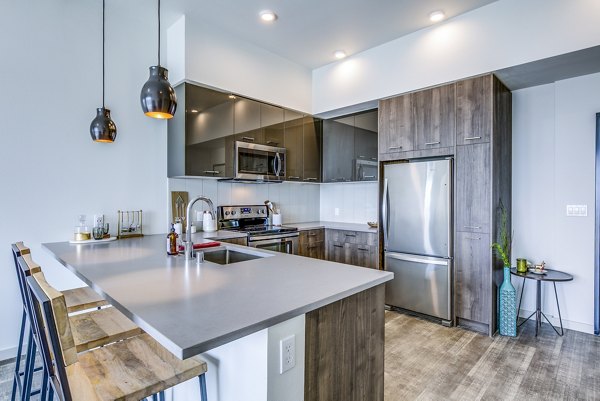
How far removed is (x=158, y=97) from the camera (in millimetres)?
1845

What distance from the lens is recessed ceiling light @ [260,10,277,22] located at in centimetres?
303

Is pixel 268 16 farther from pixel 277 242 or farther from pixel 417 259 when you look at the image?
pixel 417 259

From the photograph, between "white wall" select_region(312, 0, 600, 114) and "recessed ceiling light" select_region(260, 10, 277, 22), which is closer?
"white wall" select_region(312, 0, 600, 114)

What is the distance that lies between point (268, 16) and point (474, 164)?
243cm

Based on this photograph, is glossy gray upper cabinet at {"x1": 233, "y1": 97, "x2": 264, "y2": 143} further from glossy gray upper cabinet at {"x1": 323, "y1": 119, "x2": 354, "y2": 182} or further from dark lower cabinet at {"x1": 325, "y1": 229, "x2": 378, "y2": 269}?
dark lower cabinet at {"x1": 325, "y1": 229, "x2": 378, "y2": 269}

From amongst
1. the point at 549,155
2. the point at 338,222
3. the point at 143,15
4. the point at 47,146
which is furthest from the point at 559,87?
the point at 47,146

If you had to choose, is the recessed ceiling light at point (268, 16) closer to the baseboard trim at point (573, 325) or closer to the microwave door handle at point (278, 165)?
the microwave door handle at point (278, 165)

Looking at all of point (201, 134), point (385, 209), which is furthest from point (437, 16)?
point (201, 134)

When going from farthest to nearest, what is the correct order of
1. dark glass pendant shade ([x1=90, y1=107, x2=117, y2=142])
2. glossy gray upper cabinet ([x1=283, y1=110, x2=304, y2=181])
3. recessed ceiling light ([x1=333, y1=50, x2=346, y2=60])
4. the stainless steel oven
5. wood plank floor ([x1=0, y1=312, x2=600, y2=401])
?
glossy gray upper cabinet ([x1=283, y1=110, x2=304, y2=181]) → recessed ceiling light ([x1=333, y1=50, x2=346, y2=60]) → the stainless steel oven → dark glass pendant shade ([x1=90, y1=107, x2=117, y2=142]) → wood plank floor ([x1=0, y1=312, x2=600, y2=401])

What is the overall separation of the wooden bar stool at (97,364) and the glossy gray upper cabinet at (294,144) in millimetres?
2999

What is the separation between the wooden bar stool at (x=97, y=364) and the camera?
3.01ft

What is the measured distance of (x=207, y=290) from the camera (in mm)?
1312

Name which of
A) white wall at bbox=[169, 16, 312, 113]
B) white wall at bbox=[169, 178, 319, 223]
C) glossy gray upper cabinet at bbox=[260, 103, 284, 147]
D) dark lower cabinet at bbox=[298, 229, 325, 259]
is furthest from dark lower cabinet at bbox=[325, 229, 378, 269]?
white wall at bbox=[169, 16, 312, 113]

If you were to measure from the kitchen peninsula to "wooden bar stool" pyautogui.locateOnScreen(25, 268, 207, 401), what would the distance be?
20cm
